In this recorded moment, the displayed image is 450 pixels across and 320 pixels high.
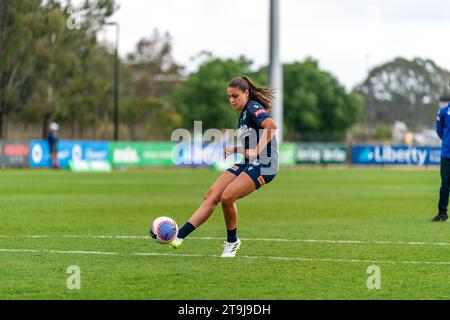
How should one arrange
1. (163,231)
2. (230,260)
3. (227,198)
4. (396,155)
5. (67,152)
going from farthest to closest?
(396,155) → (67,152) → (163,231) → (227,198) → (230,260)

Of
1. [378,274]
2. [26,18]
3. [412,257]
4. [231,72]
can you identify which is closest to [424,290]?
[378,274]

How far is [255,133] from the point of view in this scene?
41.9 ft

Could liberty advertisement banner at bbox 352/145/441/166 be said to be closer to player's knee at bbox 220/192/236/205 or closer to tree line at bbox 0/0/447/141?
tree line at bbox 0/0/447/141

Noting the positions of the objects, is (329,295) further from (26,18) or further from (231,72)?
(231,72)

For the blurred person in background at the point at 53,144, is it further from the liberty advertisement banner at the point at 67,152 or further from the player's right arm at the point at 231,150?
the player's right arm at the point at 231,150

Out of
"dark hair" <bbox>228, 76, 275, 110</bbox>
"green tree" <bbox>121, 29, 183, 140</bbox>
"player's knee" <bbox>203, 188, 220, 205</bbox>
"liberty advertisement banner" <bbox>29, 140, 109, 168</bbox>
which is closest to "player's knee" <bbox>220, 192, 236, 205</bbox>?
"player's knee" <bbox>203, 188, 220, 205</bbox>

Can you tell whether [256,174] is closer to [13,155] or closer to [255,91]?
[255,91]

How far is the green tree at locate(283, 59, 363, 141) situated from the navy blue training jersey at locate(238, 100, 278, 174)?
9095 centimetres

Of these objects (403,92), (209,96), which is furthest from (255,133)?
(403,92)

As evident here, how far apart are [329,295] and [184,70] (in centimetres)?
10236

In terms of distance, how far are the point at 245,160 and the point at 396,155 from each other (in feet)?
162

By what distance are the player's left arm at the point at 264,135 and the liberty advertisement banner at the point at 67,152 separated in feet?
128

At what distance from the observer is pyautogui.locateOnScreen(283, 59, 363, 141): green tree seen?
104562 millimetres

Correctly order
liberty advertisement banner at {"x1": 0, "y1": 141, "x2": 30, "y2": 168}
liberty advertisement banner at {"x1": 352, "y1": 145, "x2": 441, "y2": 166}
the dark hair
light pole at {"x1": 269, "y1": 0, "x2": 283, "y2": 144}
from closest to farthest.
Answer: the dark hair, liberty advertisement banner at {"x1": 0, "y1": 141, "x2": 30, "y2": 168}, light pole at {"x1": 269, "y1": 0, "x2": 283, "y2": 144}, liberty advertisement banner at {"x1": 352, "y1": 145, "x2": 441, "y2": 166}
